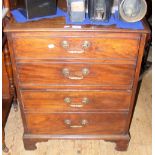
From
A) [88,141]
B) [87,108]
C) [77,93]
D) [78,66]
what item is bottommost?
[88,141]

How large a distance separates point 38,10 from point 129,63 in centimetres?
49

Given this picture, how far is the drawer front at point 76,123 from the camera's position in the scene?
1.40 m

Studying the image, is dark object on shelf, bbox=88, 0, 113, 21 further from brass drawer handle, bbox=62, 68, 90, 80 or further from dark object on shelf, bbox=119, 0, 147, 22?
brass drawer handle, bbox=62, 68, 90, 80

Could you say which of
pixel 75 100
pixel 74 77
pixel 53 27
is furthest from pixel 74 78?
pixel 53 27

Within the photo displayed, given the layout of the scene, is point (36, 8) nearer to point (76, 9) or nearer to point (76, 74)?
point (76, 9)

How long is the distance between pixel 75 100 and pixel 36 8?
51cm

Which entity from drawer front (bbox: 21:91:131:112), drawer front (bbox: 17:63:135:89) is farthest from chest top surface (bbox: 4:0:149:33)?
drawer front (bbox: 21:91:131:112)

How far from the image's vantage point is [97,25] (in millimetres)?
1117

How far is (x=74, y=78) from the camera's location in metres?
1.25

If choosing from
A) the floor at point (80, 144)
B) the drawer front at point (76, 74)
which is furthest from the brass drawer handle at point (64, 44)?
the floor at point (80, 144)

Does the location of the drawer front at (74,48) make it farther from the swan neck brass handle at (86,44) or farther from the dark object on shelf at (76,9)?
the dark object on shelf at (76,9)

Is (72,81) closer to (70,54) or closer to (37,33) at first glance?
(70,54)

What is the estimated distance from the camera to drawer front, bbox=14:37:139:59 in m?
1.12

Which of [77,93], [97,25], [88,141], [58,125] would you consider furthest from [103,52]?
[88,141]
